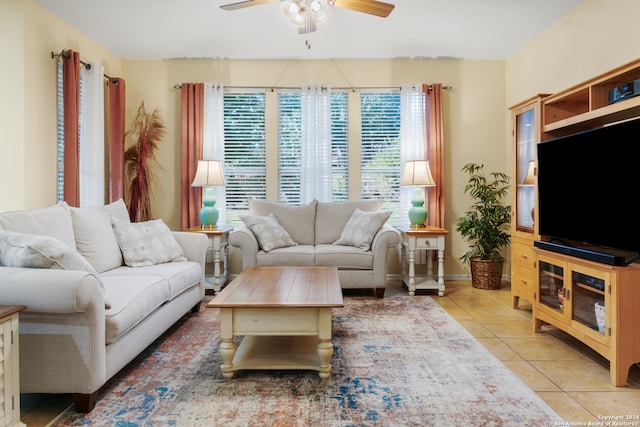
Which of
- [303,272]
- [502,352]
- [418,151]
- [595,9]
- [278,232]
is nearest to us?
[502,352]

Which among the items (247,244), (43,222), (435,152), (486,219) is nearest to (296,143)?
(247,244)

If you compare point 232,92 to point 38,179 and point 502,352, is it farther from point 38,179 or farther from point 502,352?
point 502,352

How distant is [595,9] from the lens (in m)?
3.67

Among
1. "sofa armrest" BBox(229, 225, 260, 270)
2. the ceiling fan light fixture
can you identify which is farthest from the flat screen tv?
"sofa armrest" BBox(229, 225, 260, 270)

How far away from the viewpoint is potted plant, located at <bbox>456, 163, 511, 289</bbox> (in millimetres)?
4871

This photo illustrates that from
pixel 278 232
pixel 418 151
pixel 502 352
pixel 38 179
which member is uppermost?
pixel 418 151

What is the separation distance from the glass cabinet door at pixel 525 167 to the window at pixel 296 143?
2058 millimetres

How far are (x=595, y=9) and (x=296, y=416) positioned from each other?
3.99m

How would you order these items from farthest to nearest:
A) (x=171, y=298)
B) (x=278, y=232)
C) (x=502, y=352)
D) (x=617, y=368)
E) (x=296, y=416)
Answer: (x=278, y=232), (x=171, y=298), (x=502, y=352), (x=617, y=368), (x=296, y=416)

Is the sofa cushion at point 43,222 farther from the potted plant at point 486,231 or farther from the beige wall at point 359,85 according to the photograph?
the potted plant at point 486,231

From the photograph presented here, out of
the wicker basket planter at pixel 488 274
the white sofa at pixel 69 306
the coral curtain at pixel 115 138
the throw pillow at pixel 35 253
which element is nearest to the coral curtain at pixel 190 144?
the coral curtain at pixel 115 138

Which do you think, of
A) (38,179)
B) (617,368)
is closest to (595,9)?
(617,368)

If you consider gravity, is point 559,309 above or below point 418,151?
below

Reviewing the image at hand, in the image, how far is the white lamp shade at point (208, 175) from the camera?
4867 mm
